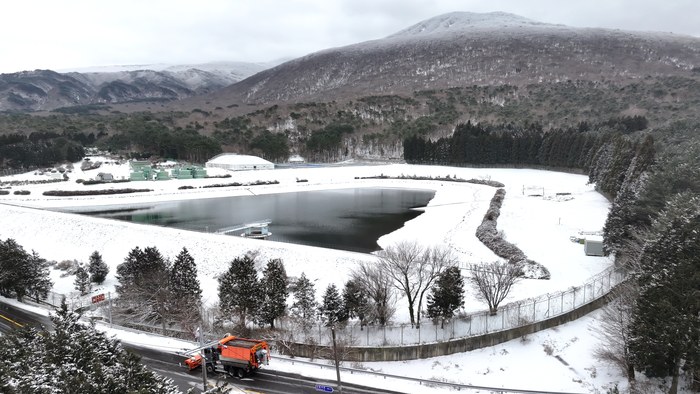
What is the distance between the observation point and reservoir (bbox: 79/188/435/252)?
3462 centimetres

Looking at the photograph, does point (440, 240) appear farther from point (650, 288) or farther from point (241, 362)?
point (241, 362)

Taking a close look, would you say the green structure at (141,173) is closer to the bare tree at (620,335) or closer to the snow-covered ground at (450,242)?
the snow-covered ground at (450,242)

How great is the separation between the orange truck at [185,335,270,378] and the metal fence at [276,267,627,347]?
9.13 ft

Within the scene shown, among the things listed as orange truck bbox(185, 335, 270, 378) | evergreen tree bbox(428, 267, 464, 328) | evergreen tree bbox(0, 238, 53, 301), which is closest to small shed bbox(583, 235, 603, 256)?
evergreen tree bbox(428, 267, 464, 328)

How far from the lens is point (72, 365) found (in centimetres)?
1141

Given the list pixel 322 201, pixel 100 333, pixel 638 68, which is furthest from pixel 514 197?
pixel 638 68

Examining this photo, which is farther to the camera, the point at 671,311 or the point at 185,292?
the point at 185,292

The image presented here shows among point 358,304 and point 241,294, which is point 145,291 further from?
point 358,304

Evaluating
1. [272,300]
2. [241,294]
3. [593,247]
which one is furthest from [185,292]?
[593,247]

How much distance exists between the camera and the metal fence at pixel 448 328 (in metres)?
16.9

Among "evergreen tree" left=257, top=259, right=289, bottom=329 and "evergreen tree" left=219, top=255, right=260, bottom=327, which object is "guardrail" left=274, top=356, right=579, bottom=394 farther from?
"evergreen tree" left=219, top=255, right=260, bottom=327

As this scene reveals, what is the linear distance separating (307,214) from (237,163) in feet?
145

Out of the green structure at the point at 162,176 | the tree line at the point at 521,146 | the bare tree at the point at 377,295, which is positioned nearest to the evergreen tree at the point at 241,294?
the bare tree at the point at 377,295

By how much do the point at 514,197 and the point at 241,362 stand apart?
140 ft
